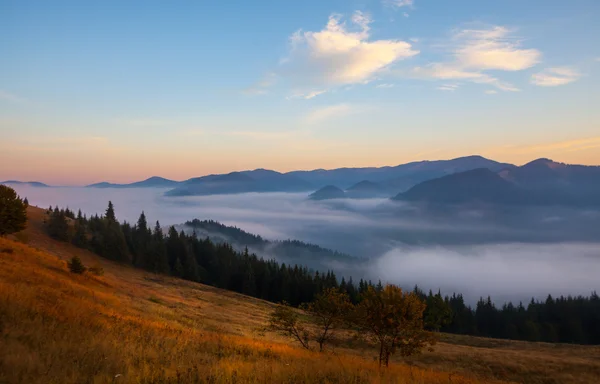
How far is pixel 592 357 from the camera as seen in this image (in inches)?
1679

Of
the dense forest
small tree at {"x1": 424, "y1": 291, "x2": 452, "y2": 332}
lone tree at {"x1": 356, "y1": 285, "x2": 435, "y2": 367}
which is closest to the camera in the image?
lone tree at {"x1": 356, "y1": 285, "x2": 435, "y2": 367}

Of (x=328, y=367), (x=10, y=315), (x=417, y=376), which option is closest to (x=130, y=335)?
(x=10, y=315)

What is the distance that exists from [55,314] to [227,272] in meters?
98.5

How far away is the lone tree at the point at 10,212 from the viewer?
40625 mm

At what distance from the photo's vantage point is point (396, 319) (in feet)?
66.3

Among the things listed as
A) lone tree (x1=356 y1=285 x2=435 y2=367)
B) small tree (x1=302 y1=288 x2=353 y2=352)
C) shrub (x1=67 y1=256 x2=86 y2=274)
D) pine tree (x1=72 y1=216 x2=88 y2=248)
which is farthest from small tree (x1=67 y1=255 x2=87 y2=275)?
pine tree (x1=72 y1=216 x2=88 y2=248)

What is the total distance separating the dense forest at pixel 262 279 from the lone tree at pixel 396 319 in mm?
71385

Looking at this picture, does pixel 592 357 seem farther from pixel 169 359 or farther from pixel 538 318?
pixel 538 318

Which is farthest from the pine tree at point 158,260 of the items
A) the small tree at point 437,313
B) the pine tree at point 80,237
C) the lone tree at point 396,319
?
the lone tree at point 396,319

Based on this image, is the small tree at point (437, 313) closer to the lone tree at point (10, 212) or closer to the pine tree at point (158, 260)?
the pine tree at point (158, 260)

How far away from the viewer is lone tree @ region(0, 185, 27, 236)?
40.6 metres

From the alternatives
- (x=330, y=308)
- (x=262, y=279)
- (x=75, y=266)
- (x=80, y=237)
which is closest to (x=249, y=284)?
(x=262, y=279)

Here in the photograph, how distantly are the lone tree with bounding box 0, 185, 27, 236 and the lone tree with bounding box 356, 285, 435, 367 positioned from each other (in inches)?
1778

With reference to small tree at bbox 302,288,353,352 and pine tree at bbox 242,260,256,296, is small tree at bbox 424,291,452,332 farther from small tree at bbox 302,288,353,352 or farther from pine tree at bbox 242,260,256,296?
small tree at bbox 302,288,353,352
